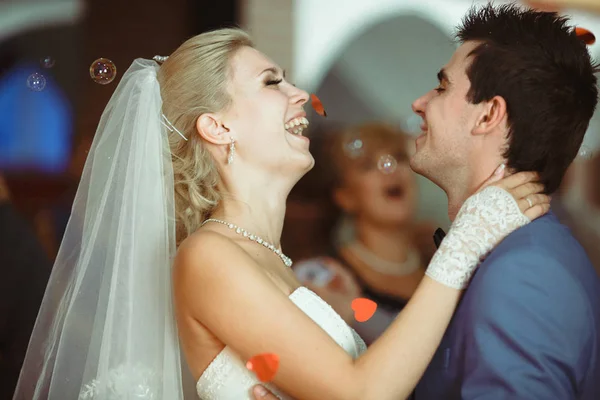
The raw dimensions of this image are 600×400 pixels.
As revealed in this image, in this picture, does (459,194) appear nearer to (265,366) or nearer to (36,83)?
(265,366)

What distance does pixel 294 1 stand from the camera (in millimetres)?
5328

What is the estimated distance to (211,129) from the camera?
2443mm

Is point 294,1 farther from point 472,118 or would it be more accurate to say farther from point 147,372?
point 147,372

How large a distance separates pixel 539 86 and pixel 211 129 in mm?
1011

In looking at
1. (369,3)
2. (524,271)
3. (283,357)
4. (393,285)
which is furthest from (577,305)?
(369,3)

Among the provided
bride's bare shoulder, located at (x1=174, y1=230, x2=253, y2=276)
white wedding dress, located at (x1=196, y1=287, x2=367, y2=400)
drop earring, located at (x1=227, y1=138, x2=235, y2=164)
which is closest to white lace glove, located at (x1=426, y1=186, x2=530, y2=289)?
white wedding dress, located at (x1=196, y1=287, x2=367, y2=400)

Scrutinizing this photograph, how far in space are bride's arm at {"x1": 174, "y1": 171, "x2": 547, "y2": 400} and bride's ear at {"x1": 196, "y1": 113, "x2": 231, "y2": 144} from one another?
45cm

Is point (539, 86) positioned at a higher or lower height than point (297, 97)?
higher

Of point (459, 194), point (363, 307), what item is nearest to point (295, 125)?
point (459, 194)

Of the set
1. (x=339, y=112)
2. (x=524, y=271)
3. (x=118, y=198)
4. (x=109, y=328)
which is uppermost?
(x=524, y=271)

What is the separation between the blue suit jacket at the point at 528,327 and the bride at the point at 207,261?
71 millimetres

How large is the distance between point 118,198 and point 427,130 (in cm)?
98

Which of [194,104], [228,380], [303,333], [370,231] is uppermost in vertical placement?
[194,104]

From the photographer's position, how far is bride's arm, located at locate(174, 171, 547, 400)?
1970mm
